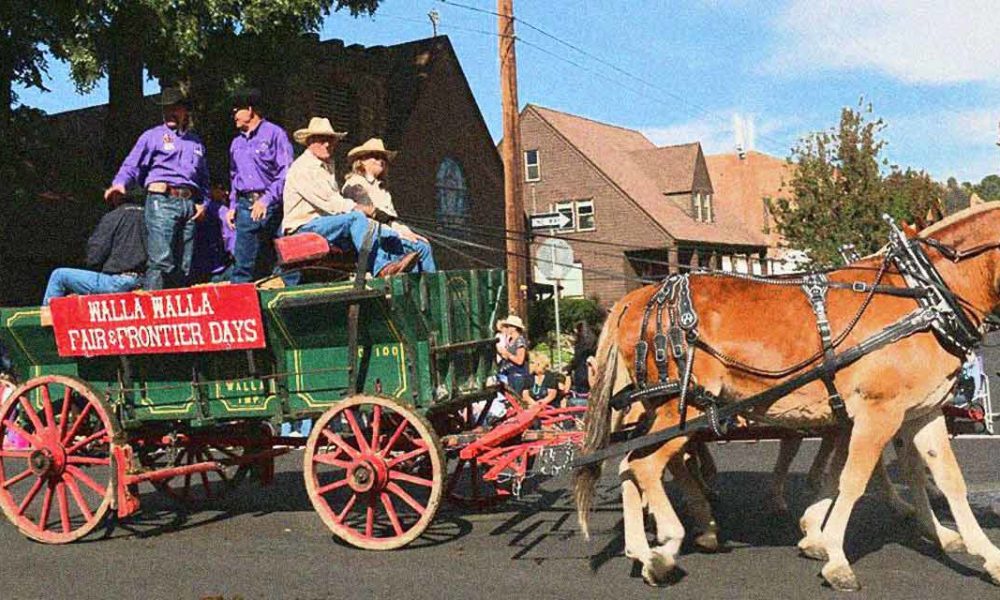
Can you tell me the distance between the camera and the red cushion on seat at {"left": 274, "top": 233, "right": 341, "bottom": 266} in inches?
290

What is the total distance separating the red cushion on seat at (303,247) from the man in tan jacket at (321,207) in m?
0.14

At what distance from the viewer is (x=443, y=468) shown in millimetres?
6770

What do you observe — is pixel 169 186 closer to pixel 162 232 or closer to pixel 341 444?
pixel 162 232

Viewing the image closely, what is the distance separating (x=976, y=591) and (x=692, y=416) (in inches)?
72.3

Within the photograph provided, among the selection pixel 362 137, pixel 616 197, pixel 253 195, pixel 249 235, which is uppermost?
pixel 362 137

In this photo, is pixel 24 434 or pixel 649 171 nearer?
pixel 24 434

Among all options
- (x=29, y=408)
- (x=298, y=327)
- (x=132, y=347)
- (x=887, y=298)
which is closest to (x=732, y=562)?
(x=887, y=298)

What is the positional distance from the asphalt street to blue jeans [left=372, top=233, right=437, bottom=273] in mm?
2024

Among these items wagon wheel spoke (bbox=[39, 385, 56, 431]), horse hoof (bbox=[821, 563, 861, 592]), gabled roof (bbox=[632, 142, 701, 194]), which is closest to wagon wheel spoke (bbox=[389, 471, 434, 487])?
horse hoof (bbox=[821, 563, 861, 592])

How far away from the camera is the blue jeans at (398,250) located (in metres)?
7.77

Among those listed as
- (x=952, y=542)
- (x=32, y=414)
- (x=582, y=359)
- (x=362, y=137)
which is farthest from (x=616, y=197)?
(x=952, y=542)

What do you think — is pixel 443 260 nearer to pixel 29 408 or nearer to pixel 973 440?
pixel 973 440

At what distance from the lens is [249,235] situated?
8156mm

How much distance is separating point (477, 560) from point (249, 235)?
319 centimetres
